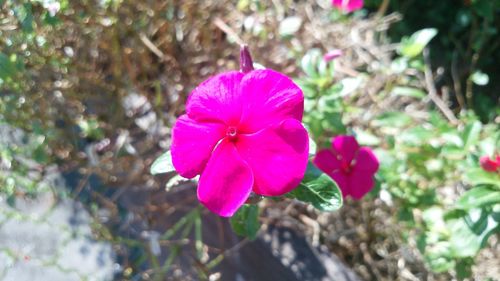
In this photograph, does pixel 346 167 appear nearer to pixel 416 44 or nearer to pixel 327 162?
pixel 327 162

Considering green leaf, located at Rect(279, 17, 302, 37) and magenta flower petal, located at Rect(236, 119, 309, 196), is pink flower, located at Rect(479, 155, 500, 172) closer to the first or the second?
magenta flower petal, located at Rect(236, 119, 309, 196)

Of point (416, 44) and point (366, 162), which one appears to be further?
point (416, 44)

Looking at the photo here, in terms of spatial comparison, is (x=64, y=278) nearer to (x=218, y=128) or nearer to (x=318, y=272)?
(x=318, y=272)

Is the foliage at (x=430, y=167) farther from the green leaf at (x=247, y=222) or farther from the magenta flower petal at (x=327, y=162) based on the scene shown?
the green leaf at (x=247, y=222)

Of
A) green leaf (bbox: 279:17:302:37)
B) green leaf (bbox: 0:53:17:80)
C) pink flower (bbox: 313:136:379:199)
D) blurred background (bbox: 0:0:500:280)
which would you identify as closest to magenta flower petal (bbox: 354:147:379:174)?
pink flower (bbox: 313:136:379:199)

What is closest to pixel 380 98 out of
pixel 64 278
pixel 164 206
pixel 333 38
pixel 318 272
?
pixel 333 38

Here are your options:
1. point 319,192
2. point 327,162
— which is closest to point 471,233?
point 327,162

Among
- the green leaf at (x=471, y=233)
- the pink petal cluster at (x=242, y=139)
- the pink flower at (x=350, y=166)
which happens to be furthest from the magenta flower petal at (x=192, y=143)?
the green leaf at (x=471, y=233)
